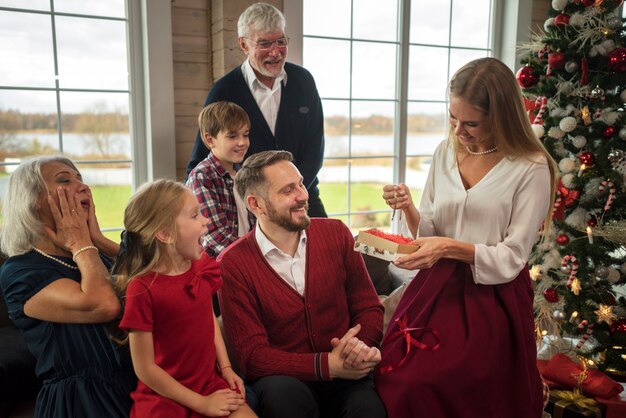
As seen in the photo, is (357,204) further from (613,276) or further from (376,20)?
(613,276)

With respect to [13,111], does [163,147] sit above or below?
below

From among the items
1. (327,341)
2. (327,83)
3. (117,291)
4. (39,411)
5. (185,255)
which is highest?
(327,83)

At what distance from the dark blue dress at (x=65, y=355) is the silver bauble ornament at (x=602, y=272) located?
2.46 m

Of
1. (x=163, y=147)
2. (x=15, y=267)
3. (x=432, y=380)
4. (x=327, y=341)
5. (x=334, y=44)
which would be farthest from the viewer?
(x=334, y=44)

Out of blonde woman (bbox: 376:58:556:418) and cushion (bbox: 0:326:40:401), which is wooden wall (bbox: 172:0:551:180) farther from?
blonde woman (bbox: 376:58:556:418)

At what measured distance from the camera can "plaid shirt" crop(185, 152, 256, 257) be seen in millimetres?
2357

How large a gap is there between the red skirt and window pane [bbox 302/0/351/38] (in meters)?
2.45

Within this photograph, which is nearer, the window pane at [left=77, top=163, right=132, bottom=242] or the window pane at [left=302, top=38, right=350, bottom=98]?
the window pane at [left=77, top=163, right=132, bottom=242]

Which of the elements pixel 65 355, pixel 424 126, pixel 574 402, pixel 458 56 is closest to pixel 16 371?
pixel 65 355

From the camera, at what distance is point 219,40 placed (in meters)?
3.16

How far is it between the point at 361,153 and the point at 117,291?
2.78 m

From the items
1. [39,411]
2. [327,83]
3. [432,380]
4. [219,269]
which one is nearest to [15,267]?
[39,411]

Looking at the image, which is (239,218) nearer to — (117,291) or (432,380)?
(117,291)

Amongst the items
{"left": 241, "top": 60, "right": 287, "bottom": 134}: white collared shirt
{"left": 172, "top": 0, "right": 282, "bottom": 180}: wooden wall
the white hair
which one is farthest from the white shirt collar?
{"left": 172, "top": 0, "right": 282, "bottom": 180}: wooden wall
